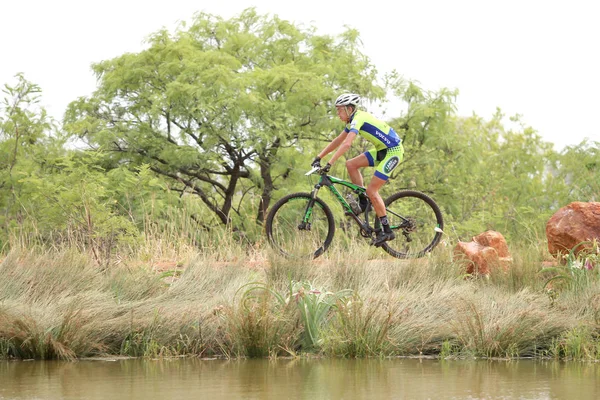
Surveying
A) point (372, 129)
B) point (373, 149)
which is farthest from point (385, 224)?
point (372, 129)

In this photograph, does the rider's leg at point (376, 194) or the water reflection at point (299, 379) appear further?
the rider's leg at point (376, 194)

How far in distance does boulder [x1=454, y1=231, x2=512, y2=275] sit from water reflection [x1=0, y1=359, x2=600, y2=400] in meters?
2.85

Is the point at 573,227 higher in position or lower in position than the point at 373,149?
lower

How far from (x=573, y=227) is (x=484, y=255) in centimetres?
130

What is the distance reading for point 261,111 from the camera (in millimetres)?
26109

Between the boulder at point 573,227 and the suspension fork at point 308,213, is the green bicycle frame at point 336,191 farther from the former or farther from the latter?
the boulder at point 573,227

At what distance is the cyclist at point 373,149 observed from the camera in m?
11.5

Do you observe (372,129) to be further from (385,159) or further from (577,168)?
(577,168)

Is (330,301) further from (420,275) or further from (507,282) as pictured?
(507,282)

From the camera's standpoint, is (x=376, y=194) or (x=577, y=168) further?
(x=577, y=168)

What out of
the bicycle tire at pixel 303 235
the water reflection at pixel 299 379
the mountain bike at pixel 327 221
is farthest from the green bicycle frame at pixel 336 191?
the water reflection at pixel 299 379

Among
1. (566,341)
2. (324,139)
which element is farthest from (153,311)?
(324,139)

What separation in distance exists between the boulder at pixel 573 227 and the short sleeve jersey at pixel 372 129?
2.34m

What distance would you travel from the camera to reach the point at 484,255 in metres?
11.0
